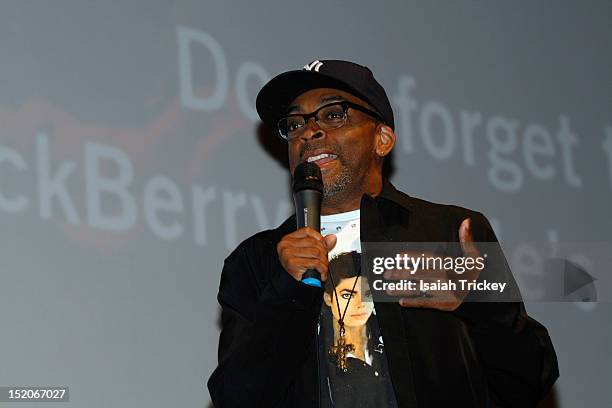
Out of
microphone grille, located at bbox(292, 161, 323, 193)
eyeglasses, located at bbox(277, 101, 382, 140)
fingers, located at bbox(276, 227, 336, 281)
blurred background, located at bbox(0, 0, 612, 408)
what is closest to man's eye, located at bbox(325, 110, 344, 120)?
eyeglasses, located at bbox(277, 101, 382, 140)

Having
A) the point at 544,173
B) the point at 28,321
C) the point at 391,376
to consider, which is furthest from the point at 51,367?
the point at 544,173

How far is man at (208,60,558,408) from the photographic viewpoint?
7.73ft

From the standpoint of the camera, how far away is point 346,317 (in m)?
2.54

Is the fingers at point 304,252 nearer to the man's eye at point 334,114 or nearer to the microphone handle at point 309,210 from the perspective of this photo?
the microphone handle at point 309,210

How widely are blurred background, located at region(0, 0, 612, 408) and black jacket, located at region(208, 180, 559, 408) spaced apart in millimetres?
899

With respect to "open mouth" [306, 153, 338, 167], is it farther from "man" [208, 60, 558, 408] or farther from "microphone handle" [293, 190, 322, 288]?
"microphone handle" [293, 190, 322, 288]

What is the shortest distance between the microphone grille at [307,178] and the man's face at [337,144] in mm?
180

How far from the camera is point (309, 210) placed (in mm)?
2332

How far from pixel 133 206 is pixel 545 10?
200 centimetres

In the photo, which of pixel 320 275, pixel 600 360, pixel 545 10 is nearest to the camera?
pixel 320 275

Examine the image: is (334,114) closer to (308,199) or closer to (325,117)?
(325,117)

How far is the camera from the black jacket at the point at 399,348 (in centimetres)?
236

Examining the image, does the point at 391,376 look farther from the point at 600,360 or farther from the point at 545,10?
the point at 545,10

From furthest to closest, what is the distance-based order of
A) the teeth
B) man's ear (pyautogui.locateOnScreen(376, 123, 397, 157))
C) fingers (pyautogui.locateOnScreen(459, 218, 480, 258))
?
man's ear (pyautogui.locateOnScreen(376, 123, 397, 157)) → the teeth → fingers (pyautogui.locateOnScreen(459, 218, 480, 258))
